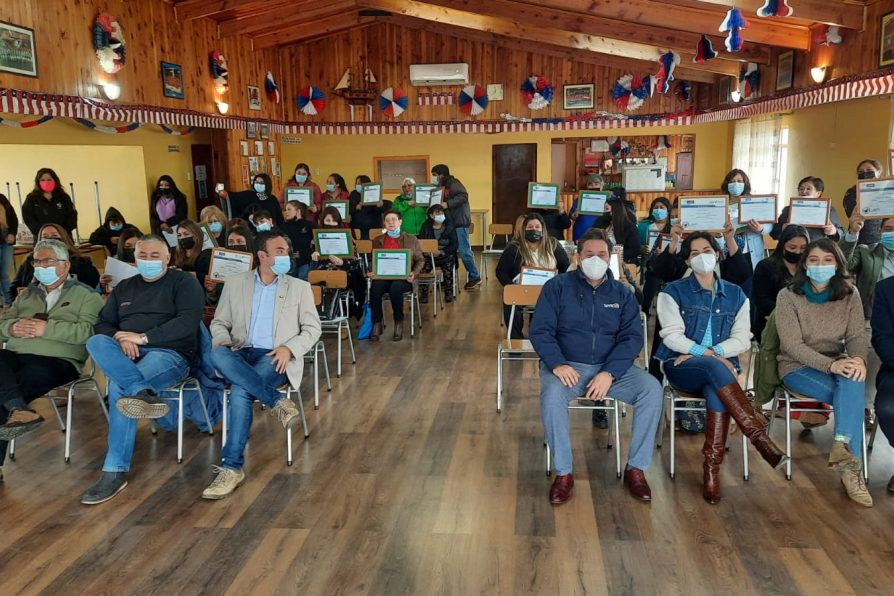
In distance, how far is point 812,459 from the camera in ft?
13.3

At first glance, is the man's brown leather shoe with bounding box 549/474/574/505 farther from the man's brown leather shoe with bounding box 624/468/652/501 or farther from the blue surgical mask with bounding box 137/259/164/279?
the blue surgical mask with bounding box 137/259/164/279

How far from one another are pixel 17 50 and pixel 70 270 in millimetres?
3189

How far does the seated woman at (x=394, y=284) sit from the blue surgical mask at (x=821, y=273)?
3732mm

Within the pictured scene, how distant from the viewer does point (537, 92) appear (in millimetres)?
13398

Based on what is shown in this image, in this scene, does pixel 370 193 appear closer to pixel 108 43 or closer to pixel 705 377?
pixel 108 43

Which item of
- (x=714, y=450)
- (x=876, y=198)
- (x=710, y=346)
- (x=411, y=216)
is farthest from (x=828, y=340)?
(x=411, y=216)

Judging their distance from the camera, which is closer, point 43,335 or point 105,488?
point 105,488

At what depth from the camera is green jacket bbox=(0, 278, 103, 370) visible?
13.3ft

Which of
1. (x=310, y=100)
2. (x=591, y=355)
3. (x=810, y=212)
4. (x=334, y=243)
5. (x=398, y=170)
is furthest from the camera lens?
(x=398, y=170)

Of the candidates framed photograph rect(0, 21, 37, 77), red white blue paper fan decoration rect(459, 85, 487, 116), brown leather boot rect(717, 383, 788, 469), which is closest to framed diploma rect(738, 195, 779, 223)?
brown leather boot rect(717, 383, 788, 469)

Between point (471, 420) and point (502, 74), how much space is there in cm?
1015

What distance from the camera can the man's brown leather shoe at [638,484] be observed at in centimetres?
357

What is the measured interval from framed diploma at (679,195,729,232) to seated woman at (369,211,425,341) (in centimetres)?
253

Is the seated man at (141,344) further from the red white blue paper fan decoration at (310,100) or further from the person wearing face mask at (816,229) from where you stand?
the red white blue paper fan decoration at (310,100)
